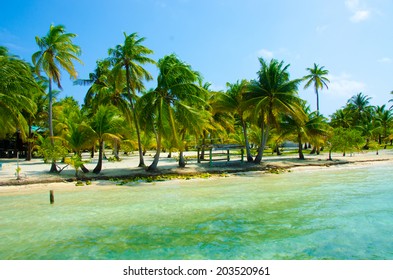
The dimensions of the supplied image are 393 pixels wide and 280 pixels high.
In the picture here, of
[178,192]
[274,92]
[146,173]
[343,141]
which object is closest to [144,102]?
[146,173]

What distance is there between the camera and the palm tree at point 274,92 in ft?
68.7

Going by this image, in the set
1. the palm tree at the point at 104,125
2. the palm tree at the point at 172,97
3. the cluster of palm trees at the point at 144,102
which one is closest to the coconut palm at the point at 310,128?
the cluster of palm trees at the point at 144,102

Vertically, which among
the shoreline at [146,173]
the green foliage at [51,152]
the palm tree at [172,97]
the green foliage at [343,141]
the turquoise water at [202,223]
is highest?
the palm tree at [172,97]

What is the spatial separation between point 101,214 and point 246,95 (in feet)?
50.2

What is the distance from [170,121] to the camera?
17250 mm

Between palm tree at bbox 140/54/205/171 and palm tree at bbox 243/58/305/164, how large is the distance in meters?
5.20

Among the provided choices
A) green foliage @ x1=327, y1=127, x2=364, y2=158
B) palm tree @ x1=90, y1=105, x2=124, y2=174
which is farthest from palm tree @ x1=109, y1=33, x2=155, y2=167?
green foliage @ x1=327, y1=127, x2=364, y2=158

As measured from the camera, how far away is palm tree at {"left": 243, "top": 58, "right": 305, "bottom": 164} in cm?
2094

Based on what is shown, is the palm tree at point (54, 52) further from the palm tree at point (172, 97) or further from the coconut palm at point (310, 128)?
the coconut palm at point (310, 128)

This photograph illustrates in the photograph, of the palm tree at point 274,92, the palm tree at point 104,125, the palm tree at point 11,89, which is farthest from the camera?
the palm tree at point 274,92

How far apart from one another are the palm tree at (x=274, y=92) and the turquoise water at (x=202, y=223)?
860 centimetres

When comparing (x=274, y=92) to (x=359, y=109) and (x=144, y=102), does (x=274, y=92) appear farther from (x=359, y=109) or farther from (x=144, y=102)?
(x=359, y=109)

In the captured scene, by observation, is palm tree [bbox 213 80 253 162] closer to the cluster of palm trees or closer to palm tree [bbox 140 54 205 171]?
the cluster of palm trees

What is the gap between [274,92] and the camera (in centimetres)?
2138
